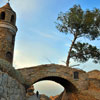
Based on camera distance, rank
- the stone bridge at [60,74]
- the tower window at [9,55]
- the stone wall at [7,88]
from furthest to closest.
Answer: the tower window at [9,55], the stone bridge at [60,74], the stone wall at [7,88]

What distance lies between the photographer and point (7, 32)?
20.9 m

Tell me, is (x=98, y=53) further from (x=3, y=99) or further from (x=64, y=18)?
(x=3, y=99)

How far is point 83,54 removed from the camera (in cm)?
2252

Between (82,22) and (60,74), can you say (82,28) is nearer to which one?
(82,22)

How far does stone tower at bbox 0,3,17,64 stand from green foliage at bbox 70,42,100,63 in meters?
9.21

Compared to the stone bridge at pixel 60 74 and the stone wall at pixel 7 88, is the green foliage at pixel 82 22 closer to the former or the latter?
the stone bridge at pixel 60 74

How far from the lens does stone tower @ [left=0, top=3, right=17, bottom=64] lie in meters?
20.0

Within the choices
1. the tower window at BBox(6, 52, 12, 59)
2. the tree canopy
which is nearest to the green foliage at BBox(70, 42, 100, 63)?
the tree canopy

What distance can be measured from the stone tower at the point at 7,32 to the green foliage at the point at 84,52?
921cm

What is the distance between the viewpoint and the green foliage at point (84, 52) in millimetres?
22062

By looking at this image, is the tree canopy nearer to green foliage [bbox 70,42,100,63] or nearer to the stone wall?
green foliage [bbox 70,42,100,63]

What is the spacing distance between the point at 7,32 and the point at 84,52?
11.7m

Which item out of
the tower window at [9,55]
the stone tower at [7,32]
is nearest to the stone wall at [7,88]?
the stone tower at [7,32]

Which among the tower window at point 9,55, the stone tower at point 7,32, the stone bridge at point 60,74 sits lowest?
the stone bridge at point 60,74
